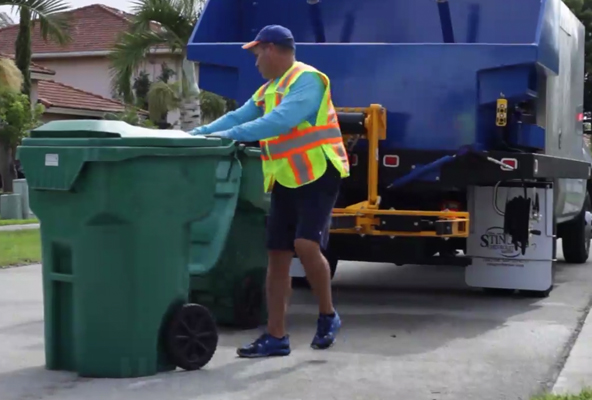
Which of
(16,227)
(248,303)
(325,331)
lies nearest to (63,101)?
(16,227)

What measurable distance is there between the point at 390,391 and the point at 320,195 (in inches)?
49.1

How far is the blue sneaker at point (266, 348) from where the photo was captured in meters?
6.31

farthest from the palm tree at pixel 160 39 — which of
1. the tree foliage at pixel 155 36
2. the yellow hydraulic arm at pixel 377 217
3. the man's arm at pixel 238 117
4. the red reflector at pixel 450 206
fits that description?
the man's arm at pixel 238 117

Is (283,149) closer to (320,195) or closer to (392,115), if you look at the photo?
(320,195)

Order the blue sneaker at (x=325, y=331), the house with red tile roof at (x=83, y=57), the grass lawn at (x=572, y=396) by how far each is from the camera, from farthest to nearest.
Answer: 1. the house with red tile roof at (x=83, y=57)
2. the blue sneaker at (x=325, y=331)
3. the grass lawn at (x=572, y=396)

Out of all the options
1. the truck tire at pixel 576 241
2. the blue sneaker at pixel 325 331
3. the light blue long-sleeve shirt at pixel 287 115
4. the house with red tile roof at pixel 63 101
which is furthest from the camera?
the house with red tile roof at pixel 63 101

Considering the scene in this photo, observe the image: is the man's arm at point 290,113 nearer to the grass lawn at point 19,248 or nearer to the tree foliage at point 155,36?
the grass lawn at point 19,248

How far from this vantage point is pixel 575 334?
7.61 m

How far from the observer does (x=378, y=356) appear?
6.51 metres

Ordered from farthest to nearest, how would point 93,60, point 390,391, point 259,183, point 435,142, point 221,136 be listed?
point 93,60 < point 435,142 < point 259,183 < point 221,136 < point 390,391

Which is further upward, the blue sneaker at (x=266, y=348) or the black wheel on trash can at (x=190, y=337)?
the black wheel on trash can at (x=190, y=337)

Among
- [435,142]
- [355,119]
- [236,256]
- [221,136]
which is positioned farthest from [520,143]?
[221,136]

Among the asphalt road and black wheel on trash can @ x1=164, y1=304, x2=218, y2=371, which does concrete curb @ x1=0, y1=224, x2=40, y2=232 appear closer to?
the asphalt road

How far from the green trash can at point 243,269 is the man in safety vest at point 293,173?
0.62 metres
